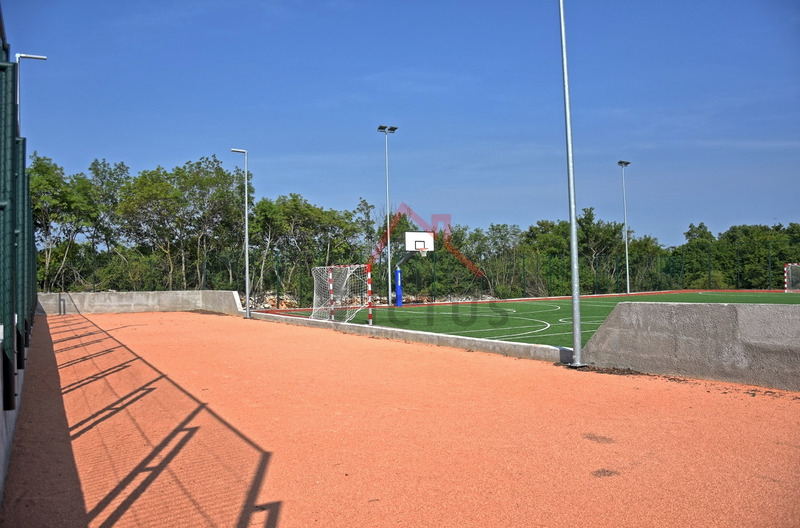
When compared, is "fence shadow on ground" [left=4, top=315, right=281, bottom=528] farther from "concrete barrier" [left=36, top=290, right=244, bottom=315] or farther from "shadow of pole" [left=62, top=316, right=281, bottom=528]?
"concrete barrier" [left=36, top=290, right=244, bottom=315]

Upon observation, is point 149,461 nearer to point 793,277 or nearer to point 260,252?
point 260,252

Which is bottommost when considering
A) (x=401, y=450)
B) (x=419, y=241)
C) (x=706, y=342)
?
(x=401, y=450)

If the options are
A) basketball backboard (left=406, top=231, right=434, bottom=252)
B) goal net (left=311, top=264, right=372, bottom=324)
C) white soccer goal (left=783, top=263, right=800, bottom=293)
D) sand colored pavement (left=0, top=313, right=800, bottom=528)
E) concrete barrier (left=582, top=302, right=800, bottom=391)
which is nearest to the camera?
sand colored pavement (left=0, top=313, right=800, bottom=528)

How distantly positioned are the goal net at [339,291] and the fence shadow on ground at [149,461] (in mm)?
12709

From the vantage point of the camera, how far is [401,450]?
589 cm

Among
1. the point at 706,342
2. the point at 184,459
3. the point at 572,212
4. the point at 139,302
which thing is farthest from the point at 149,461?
the point at 139,302

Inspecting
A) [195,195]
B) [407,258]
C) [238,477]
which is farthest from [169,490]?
[195,195]

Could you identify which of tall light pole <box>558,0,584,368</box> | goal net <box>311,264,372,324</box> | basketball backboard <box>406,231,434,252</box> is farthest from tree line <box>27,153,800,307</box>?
tall light pole <box>558,0,584,368</box>

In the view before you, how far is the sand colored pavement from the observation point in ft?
14.3

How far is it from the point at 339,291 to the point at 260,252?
15.9 metres

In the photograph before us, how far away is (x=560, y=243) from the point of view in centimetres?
5356

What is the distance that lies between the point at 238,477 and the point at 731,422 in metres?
4.98

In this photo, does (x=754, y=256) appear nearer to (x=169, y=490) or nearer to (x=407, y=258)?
(x=407, y=258)

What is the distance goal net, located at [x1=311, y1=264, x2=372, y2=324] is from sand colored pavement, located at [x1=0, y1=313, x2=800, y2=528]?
37.8ft
